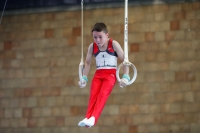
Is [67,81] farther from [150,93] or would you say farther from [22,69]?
[150,93]

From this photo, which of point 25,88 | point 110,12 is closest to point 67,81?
point 25,88

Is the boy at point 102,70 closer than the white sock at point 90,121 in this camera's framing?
No

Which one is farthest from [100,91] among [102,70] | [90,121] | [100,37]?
[100,37]

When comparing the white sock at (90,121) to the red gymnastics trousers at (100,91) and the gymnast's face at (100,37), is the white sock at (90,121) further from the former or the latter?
the gymnast's face at (100,37)

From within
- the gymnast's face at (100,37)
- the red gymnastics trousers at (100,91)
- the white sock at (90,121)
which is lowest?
the white sock at (90,121)

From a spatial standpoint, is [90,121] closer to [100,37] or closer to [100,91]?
[100,91]

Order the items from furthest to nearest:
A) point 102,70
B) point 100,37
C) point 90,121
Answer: point 102,70, point 100,37, point 90,121

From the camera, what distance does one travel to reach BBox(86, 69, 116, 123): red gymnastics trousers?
561 cm

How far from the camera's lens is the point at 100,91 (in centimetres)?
571

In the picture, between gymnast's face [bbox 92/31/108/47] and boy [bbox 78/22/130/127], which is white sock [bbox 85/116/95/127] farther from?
gymnast's face [bbox 92/31/108/47]

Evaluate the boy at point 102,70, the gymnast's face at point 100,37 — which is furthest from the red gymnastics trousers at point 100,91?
the gymnast's face at point 100,37

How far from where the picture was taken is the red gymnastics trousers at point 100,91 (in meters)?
5.61

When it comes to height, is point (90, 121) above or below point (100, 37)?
below

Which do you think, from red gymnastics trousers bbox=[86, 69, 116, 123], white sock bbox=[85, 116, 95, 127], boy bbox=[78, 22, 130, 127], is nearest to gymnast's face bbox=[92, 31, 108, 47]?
boy bbox=[78, 22, 130, 127]
